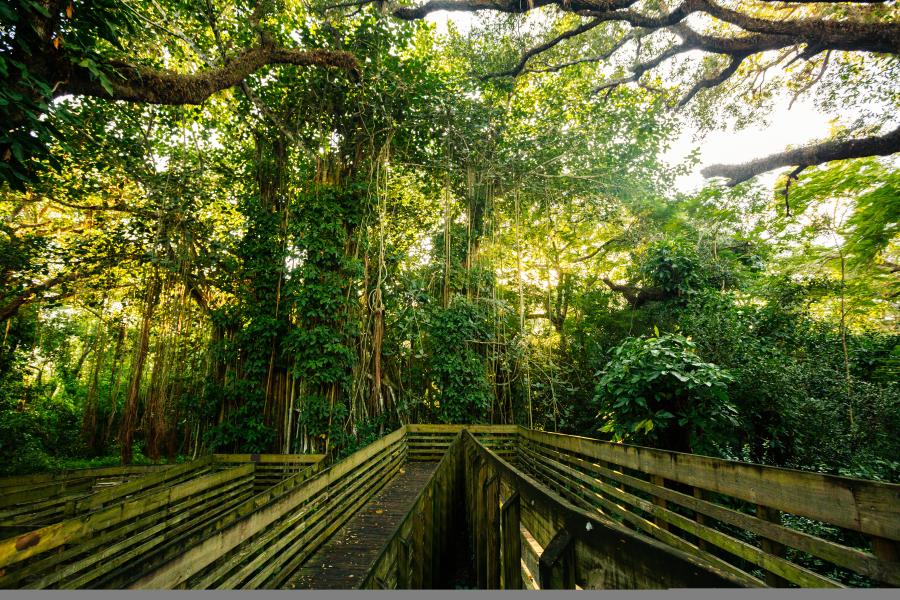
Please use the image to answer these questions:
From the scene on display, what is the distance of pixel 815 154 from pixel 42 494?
13118 mm

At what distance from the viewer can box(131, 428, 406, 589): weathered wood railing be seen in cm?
152

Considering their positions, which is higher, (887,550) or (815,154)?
(815,154)

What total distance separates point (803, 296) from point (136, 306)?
536 inches

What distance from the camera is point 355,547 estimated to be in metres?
3.34

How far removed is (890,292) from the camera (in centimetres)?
834

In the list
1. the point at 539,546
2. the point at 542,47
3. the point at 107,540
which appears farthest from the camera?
the point at 542,47

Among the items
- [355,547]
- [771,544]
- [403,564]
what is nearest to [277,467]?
[355,547]

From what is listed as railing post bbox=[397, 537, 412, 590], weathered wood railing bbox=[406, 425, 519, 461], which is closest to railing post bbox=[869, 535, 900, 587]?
railing post bbox=[397, 537, 412, 590]

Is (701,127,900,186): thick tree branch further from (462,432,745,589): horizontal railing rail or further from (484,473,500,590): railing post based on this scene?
(462,432,745,589): horizontal railing rail

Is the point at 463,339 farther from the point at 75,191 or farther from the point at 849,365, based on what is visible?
the point at 75,191

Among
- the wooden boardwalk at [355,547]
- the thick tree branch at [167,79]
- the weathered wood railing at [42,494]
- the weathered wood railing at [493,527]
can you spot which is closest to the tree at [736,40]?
the thick tree branch at [167,79]

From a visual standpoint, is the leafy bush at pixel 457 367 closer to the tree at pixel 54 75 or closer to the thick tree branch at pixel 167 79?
the thick tree branch at pixel 167 79

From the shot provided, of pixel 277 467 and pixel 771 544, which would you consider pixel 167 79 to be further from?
pixel 771 544

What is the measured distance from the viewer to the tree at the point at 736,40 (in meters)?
5.87
